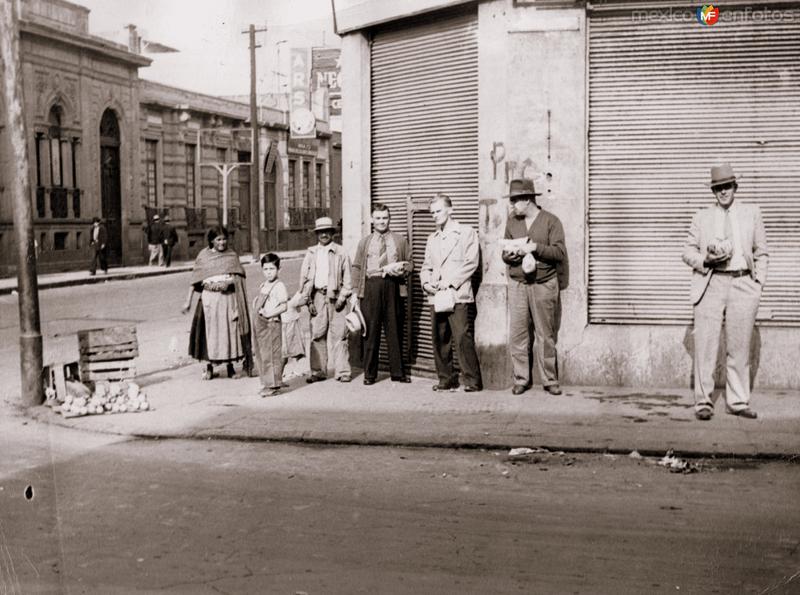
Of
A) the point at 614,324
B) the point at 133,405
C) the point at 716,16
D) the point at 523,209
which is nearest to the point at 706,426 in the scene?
the point at 614,324

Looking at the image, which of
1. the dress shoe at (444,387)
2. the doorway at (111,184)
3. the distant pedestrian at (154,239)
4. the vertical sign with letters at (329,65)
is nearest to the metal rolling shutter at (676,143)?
the dress shoe at (444,387)

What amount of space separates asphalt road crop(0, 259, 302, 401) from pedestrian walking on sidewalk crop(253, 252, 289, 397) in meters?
2.63

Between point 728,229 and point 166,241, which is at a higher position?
point 728,229

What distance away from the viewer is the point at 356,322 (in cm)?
1108

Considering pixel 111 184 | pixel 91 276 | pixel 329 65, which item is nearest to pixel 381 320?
pixel 91 276

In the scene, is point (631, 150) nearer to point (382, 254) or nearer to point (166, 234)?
point (382, 254)

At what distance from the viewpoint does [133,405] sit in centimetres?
982

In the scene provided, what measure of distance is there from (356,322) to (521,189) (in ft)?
7.39

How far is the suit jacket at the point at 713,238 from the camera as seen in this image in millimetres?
8773

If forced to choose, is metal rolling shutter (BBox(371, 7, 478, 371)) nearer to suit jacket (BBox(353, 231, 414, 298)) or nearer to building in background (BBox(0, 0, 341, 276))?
suit jacket (BBox(353, 231, 414, 298))

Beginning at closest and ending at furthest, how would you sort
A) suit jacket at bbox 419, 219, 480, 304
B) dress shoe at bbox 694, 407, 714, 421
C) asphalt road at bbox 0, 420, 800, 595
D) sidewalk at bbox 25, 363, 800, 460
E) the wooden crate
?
1. asphalt road at bbox 0, 420, 800, 595
2. sidewalk at bbox 25, 363, 800, 460
3. dress shoe at bbox 694, 407, 714, 421
4. the wooden crate
5. suit jacket at bbox 419, 219, 480, 304

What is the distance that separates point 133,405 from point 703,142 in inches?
231

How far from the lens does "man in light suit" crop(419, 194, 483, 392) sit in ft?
34.2

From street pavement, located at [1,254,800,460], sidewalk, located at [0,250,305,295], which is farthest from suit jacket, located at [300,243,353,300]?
sidewalk, located at [0,250,305,295]
